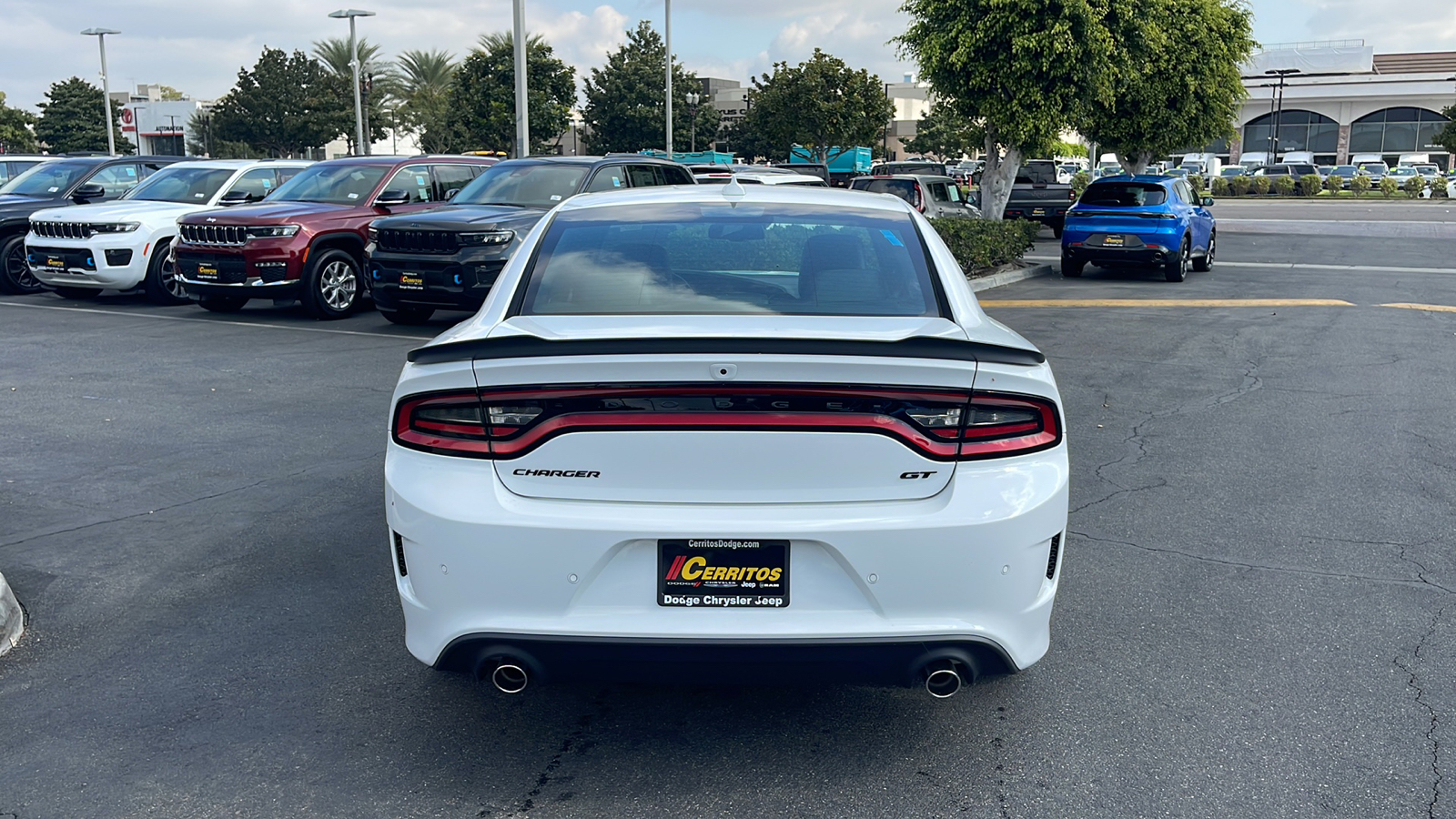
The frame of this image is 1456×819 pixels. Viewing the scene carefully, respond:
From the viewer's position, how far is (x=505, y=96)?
50.4m

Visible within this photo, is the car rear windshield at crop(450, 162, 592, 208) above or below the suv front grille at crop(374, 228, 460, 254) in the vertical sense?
above

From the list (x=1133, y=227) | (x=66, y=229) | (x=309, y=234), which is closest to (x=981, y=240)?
(x=1133, y=227)

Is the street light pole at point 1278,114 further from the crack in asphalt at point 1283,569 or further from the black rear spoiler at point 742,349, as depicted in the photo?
the black rear spoiler at point 742,349

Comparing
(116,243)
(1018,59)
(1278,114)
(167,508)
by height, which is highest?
(1278,114)

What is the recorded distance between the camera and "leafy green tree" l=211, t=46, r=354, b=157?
2552 inches

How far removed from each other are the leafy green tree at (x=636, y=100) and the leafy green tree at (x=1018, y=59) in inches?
1397

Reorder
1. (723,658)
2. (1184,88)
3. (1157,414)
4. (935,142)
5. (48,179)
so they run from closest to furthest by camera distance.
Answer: (723,658) → (1157,414) → (48,179) → (1184,88) → (935,142)

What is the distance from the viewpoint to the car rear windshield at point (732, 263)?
13.3ft

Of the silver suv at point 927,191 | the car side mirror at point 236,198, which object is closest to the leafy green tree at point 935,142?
the silver suv at point 927,191

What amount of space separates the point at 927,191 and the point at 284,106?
171 ft

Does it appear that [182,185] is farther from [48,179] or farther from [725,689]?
[725,689]

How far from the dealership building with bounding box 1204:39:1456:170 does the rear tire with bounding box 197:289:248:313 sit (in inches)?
3232

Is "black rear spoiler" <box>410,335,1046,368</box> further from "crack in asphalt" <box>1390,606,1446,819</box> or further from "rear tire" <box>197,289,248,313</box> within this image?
"rear tire" <box>197,289,248,313</box>

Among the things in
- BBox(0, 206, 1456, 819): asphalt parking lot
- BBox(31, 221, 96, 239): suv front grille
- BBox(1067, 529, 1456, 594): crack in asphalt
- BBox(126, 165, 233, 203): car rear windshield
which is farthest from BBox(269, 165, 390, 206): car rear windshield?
BBox(1067, 529, 1456, 594): crack in asphalt
